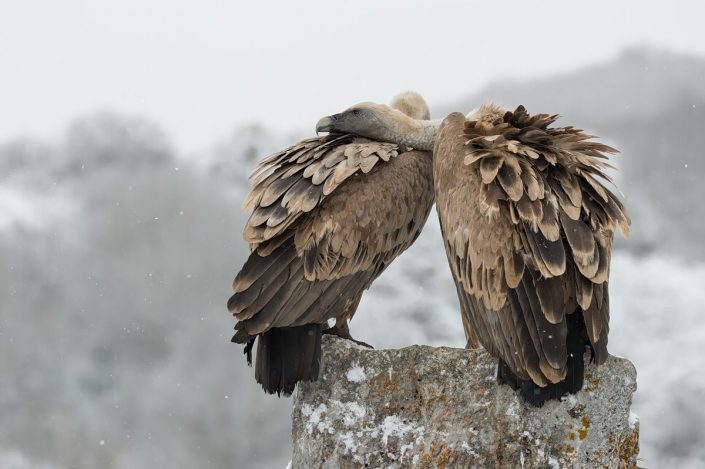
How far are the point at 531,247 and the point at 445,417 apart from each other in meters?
1.15

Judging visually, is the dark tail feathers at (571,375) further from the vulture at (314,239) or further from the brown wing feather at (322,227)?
the brown wing feather at (322,227)

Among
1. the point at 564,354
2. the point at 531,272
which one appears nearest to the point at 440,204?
the point at 531,272

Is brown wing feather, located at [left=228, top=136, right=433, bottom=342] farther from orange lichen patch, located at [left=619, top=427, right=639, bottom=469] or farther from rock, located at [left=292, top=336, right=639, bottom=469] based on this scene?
orange lichen patch, located at [left=619, top=427, right=639, bottom=469]

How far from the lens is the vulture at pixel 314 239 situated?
19.5 feet

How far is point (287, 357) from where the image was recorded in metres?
5.93

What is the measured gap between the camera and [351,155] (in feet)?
21.7

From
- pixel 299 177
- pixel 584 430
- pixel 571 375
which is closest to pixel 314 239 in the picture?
pixel 299 177

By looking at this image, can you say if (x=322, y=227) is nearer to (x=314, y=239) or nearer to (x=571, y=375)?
(x=314, y=239)

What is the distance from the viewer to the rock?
5223 millimetres

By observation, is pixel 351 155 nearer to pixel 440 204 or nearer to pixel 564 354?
pixel 440 204

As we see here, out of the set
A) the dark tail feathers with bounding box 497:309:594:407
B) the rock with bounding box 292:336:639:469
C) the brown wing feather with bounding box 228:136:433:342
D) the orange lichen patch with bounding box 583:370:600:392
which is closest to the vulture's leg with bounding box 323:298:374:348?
the brown wing feather with bounding box 228:136:433:342

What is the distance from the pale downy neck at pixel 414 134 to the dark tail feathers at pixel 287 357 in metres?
1.96

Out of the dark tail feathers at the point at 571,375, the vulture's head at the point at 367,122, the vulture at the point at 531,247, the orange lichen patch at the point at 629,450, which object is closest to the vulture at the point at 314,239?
the vulture's head at the point at 367,122

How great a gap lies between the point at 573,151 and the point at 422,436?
81.5 inches
